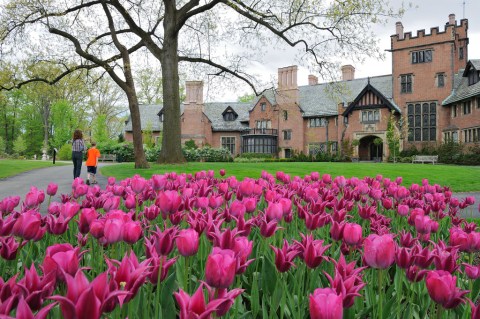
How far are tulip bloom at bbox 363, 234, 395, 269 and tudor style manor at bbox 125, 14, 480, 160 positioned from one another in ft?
105

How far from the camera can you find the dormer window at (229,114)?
53469mm

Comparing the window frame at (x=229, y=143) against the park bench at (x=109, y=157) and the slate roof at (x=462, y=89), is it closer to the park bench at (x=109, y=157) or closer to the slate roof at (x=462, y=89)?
the park bench at (x=109, y=157)

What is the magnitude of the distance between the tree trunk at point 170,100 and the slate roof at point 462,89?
26.0 metres

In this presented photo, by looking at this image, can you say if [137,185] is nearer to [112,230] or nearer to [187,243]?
[112,230]

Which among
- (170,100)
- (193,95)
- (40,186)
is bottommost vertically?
(40,186)

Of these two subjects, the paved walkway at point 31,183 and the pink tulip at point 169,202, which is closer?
the pink tulip at point 169,202

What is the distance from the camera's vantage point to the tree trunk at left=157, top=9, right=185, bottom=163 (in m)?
20.1

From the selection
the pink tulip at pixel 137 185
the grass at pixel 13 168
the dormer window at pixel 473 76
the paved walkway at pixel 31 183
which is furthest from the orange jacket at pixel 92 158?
the dormer window at pixel 473 76

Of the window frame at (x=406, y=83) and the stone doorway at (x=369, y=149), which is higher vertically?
the window frame at (x=406, y=83)

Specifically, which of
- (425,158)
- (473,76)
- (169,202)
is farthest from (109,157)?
(169,202)

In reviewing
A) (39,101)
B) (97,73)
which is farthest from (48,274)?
(39,101)

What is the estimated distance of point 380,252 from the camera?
1.57m

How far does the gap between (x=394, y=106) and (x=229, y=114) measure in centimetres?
2168

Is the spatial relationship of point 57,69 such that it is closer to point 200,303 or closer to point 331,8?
point 331,8
